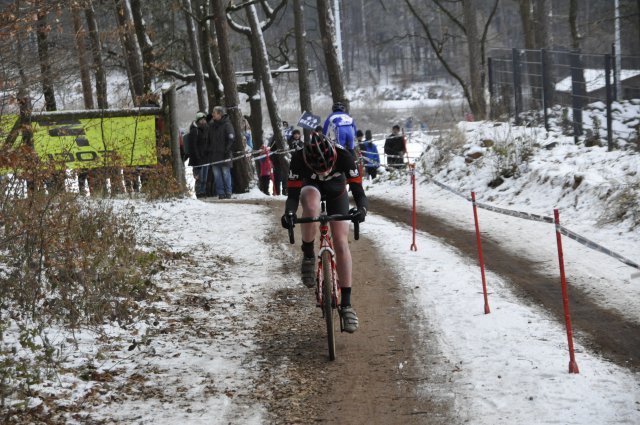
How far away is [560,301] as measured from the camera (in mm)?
8664

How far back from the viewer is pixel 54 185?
9.87 m

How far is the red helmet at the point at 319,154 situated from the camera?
742cm

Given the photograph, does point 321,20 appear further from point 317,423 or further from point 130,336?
point 317,423

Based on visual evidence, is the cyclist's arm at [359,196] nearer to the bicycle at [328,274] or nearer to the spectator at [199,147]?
the bicycle at [328,274]

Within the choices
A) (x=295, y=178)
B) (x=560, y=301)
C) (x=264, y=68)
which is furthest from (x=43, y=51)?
(x=264, y=68)

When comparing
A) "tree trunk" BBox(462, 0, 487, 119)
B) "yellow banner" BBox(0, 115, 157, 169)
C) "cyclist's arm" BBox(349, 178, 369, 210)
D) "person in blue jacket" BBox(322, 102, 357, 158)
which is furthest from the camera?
"tree trunk" BBox(462, 0, 487, 119)

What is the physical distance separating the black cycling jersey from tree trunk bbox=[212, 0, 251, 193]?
14666 mm

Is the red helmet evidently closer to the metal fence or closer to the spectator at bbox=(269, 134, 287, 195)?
the metal fence

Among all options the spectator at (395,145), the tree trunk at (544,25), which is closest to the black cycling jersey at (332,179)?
the spectator at (395,145)

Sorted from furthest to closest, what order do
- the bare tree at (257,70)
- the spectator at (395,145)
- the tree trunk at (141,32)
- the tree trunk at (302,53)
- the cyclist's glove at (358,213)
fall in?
the tree trunk at (302,53), the bare tree at (257,70), the tree trunk at (141,32), the spectator at (395,145), the cyclist's glove at (358,213)

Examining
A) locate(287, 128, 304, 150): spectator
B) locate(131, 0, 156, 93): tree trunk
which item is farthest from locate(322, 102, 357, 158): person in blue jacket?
locate(131, 0, 156, 93): tree trunk

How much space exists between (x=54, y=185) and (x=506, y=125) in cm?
1314

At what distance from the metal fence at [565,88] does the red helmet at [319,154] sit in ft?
32.3

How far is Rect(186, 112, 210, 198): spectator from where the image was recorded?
66.9ft
